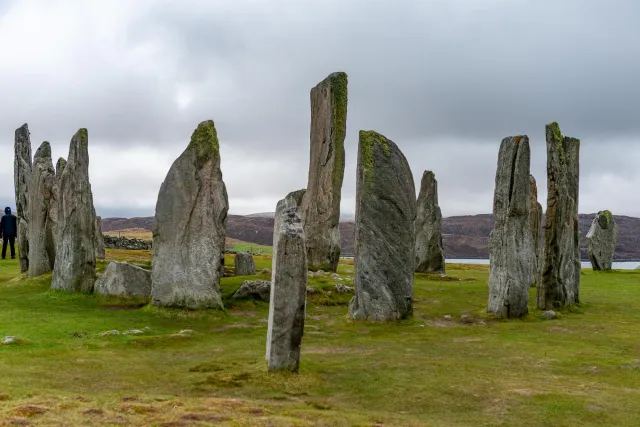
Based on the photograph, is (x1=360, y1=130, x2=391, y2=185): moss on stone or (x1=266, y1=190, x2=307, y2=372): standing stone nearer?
(x1=266, y1=190, x2=307, y2=372): standing stone

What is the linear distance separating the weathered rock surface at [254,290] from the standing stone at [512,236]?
792 cm

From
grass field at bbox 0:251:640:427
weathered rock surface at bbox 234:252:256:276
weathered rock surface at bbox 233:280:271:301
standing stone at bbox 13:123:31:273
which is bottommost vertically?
grass field at bbox 0:251:640:427

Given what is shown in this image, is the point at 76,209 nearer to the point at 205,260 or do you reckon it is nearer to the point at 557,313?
the point at 205,260

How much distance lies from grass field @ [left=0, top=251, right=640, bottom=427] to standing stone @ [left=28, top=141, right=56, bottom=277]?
3.51 m

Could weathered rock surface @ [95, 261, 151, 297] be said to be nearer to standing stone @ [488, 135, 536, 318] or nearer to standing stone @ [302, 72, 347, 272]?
standing stone @ [302, 72, 347, 272]

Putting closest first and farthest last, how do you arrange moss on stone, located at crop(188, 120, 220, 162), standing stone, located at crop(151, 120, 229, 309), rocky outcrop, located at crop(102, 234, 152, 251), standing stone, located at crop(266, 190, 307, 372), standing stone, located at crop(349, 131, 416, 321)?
1. standing stone, located at crop(266, 190, 307, 372)
2. standing stone, located at crop(349, 131, 416, 321)
3. standing stone, located at crop(151, 120, 229, 309)
4. moss on stone, located at crop(188, 120, 220, 162)
5. rocky outcrop, located at crop(102, 234, 152, 251)

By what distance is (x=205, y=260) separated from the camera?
67.3 ft

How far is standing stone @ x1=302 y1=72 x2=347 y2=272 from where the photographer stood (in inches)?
1179

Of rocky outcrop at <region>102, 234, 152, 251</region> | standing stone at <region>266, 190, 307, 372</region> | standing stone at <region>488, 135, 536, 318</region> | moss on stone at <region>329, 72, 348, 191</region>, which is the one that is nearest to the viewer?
standing stone at <region>266, 190, 307, 372</region>

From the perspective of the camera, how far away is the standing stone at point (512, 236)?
65.3ft

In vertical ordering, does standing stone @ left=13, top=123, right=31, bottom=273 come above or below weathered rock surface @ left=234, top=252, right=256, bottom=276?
above

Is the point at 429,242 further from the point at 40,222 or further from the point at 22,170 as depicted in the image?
the point at 22,170

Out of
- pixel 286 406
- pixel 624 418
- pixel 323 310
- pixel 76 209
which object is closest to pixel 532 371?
pixel 624 418

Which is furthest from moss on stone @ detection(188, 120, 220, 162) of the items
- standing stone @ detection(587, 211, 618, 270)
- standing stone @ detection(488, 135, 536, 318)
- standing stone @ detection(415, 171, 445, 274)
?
standing stone @ detection(587, 211, 618, 270)
